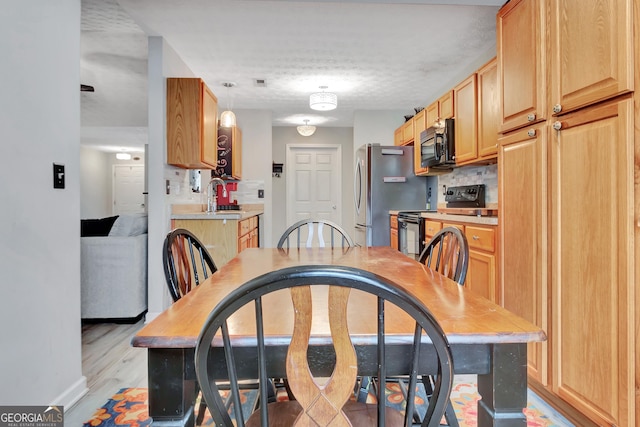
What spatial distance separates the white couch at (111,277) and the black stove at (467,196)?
9.71ft

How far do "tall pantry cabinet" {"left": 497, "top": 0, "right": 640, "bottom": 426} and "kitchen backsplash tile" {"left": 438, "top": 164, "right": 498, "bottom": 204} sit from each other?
1282mm

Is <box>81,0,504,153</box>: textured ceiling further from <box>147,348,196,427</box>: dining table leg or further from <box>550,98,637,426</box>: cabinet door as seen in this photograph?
<box>147,348,196,427</box>: dining table leg

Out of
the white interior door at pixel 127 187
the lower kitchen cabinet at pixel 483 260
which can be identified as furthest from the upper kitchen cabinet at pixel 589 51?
the white interior door at pixel 127 187

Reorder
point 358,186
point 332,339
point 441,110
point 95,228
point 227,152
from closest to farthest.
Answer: point 332,339
point 95,228
point 441,110
point 227,152
point 358,186

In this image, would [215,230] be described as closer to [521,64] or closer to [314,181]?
[521,64]

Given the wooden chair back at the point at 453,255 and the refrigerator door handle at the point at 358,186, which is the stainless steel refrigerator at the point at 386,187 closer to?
the refrigerator door handle at the point at 358,186

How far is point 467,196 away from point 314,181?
344 cm

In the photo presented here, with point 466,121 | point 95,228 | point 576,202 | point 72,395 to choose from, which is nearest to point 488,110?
point 466,121

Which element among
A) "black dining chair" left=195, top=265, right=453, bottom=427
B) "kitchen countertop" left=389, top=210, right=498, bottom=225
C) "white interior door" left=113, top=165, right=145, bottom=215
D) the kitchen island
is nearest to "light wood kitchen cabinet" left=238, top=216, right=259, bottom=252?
the kitchen island

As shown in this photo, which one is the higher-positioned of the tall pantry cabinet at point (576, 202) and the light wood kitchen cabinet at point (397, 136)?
the light wood kitchen cabinet at point (397, 136)

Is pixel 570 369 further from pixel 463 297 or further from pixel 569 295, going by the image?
pixel 463 297

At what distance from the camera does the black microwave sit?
11.3 ft

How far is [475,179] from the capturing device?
358cm

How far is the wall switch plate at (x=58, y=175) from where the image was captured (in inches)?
65.2
